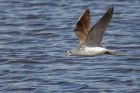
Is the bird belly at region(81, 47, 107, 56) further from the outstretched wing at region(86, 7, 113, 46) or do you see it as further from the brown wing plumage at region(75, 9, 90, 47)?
the brown wing plumage at region(75, 9, 90, 47)

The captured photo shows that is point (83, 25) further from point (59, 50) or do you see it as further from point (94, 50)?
point (59, 50)

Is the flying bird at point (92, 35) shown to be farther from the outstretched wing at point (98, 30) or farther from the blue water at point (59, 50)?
the blue water at point (59, 50)

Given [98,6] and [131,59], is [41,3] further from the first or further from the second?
[131,59]

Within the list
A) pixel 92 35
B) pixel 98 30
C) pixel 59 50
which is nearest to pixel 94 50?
pixel 92 35

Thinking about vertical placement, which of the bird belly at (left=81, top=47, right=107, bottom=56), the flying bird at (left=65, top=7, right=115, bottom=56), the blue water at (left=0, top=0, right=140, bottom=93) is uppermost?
the flying bird at (left=65, top=7, right=115, bottom=56)

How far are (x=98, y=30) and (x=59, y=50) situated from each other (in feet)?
19.0

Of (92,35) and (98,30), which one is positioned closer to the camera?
(98,30)

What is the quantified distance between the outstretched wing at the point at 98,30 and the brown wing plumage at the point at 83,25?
49 cm

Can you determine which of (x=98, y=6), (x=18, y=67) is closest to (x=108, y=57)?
(x=18, y=67)

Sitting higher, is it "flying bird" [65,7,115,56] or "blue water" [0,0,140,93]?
"flying bird" [65,7,115,56]

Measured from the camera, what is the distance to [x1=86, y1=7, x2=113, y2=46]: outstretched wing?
13.3m

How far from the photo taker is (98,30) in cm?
1348

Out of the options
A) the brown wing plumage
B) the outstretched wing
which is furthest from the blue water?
the outstretched wing

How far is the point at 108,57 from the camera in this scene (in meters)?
19.3
